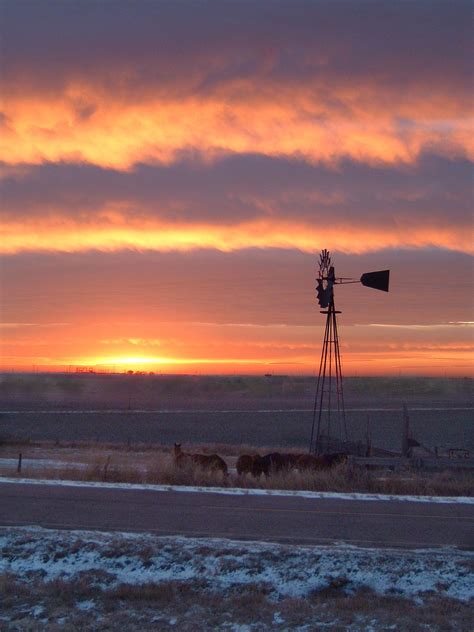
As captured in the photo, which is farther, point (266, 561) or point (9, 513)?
point (9, 513)

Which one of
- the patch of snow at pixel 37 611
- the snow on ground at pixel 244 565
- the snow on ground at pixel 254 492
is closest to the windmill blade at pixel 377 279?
the snow on ground at pixel 254 492

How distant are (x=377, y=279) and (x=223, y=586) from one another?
15914 millimetres

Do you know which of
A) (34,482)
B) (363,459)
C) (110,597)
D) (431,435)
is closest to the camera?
(110,597)

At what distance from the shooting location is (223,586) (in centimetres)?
894

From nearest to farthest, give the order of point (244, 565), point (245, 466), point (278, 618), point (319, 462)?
point (278, 618), point (244, 565), point (319, 462), point (245, 466)

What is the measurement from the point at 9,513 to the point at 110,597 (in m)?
4.44

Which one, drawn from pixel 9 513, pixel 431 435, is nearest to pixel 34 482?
pixel 9 513

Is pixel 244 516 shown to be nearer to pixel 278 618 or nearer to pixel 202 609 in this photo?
pixel 202 609

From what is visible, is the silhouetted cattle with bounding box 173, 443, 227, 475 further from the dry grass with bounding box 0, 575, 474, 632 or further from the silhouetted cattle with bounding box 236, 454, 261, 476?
the dry grass with bounding box 0, 575, 474, 632

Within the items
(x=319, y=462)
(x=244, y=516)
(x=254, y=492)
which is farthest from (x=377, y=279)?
(x=244, y=516)

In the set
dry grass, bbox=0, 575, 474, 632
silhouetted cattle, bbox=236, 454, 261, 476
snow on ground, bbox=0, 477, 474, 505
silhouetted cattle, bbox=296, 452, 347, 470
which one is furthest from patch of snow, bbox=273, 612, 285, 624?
silhouetted cattle, bbox=236, 454, 261, 476

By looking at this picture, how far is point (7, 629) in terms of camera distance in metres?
7.85

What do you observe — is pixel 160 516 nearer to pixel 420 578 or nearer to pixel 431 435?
pixel 420 578

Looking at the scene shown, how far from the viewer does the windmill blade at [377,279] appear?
925 inches
